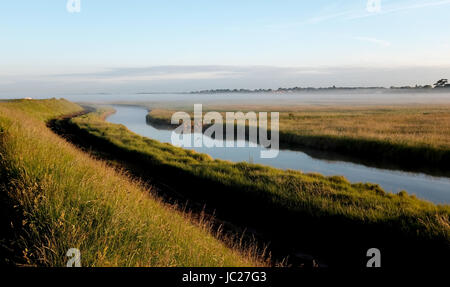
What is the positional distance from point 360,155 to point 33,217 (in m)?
24.6

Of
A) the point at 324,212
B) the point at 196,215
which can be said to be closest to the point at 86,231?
the point at 196,215

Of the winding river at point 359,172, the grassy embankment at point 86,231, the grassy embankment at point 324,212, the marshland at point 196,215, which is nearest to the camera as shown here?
the grassy embankment at point 86,231

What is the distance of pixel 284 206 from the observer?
35.1ft

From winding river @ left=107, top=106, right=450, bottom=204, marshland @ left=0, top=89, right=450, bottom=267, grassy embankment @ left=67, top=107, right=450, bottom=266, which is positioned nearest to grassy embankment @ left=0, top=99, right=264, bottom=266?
marshland @ left=0, top=89, right=450, bottom=267

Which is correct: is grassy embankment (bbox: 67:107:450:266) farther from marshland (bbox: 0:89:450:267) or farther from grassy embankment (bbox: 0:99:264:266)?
grassy embankment (bbox: 0:99:264:266)

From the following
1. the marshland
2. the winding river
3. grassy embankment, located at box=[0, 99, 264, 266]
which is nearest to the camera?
grassy embankment, located at box=[0, 99, 264, 266]

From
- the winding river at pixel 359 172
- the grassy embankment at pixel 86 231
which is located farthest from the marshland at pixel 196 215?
the winding river at pixel 359 172

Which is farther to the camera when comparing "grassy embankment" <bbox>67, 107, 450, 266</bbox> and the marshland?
"grassy embankment" <bbox>67, 107, 450, 266</bbox>

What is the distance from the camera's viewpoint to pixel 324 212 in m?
9.77

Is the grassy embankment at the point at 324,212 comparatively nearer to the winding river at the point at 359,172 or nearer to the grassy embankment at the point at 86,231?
the grassy embankment at the point at 86,231

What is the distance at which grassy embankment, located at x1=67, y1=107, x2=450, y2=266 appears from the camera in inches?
310

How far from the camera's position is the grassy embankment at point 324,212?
788cm
